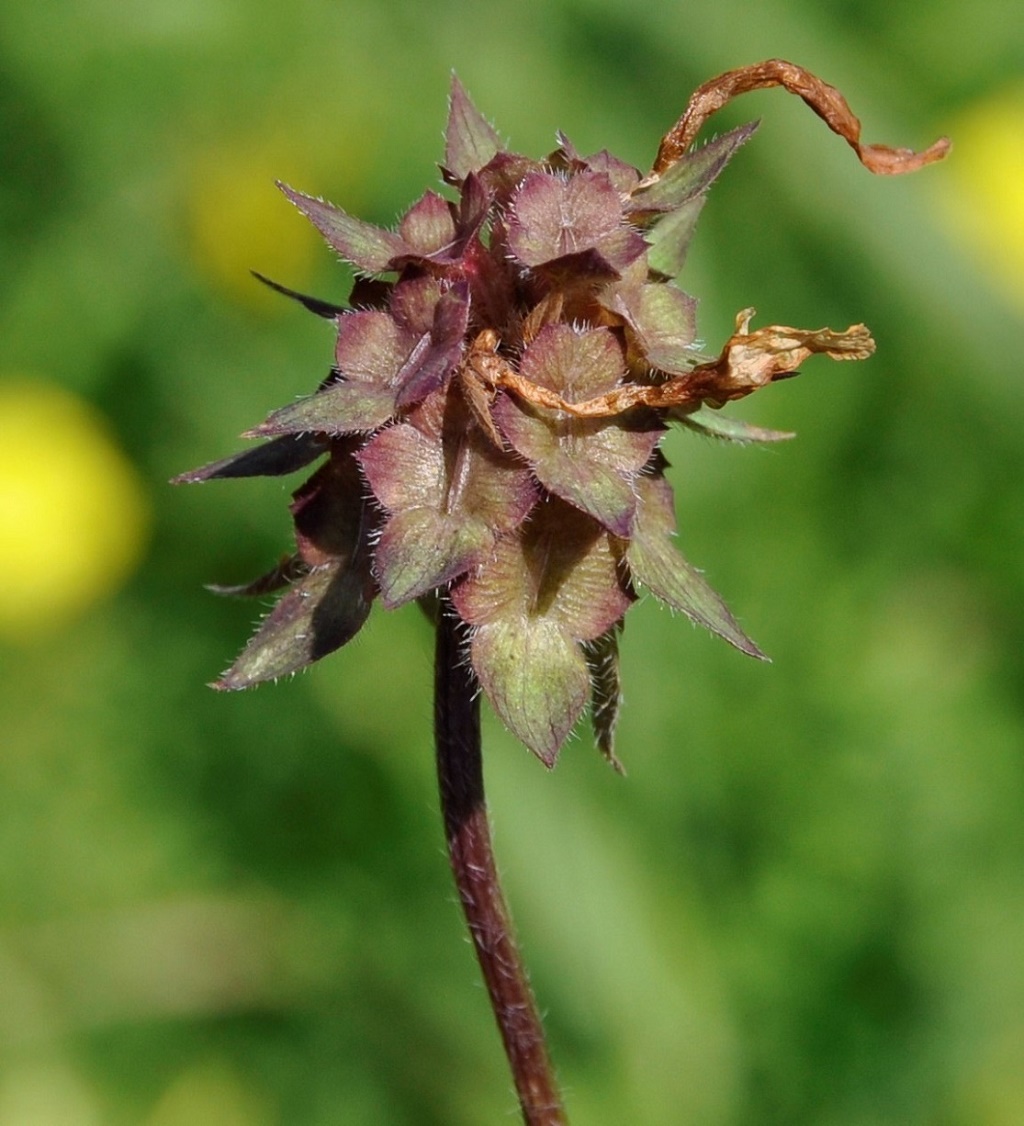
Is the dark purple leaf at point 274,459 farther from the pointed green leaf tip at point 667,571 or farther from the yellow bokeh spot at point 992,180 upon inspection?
the yellow bokeh spot at point 992,180

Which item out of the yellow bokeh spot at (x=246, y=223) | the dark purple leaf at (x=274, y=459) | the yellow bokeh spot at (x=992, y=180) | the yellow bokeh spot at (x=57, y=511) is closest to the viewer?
the dark purple leaf at (x=274, y=459)

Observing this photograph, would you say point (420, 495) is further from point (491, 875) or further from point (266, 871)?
point (266, 871)

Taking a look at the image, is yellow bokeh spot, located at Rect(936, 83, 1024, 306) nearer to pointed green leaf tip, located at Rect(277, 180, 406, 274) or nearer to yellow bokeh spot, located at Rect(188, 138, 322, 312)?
yellow bokeh spot, located at Rect(188, 138, 322, 312)

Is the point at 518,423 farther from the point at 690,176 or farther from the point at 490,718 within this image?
the point at 490,718

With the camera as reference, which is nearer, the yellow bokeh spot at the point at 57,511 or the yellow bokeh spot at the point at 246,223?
A: the yellow bokeh spot at the point at 57,511

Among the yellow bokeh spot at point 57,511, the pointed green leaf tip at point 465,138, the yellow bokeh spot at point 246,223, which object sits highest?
the pointed green leaf tip at point 465,138

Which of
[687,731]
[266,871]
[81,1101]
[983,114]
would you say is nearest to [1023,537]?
[687,731]

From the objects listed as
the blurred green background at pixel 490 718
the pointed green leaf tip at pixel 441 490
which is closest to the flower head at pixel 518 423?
the pointed green leaf tip at pixel 441 490

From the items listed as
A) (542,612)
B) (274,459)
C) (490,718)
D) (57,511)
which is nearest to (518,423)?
(542,612)
